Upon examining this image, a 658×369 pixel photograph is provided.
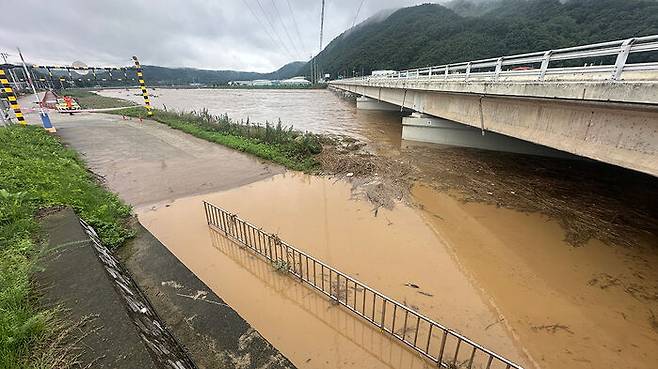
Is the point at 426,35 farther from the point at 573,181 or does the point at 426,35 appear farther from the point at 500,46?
the point at 573,181

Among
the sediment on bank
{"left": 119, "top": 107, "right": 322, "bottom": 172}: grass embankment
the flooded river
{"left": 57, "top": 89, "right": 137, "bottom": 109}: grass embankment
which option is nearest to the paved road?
{"left": 119, "top": 107, "right": 322, "bottom": 172}: grass embankment

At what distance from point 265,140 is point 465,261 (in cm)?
1227

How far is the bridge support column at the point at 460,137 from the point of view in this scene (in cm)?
1420

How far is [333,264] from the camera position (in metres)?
6.08

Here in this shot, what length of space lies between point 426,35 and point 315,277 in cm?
12437

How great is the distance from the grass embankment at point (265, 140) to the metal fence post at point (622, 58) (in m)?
9.43

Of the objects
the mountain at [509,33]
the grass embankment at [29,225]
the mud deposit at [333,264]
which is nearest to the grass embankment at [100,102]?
the grass embankment at [29,225]

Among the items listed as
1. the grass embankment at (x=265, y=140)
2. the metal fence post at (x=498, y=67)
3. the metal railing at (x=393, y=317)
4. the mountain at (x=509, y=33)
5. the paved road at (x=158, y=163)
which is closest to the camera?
the metal railing at (x=393, y=317)

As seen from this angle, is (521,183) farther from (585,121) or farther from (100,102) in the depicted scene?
(100,102)

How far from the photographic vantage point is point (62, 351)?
8.15ft

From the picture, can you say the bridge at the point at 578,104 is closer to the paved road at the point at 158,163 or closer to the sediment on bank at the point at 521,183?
the sediment on bank at the point at 521,183

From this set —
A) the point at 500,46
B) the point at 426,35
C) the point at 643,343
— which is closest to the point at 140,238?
the point at 643,343

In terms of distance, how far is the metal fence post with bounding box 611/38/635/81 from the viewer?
5.53 meters

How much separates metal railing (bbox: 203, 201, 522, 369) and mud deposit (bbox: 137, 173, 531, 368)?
0.16 m
